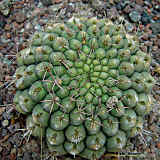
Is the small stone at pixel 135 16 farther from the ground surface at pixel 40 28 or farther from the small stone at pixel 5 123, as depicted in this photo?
the small stone at pixel 5 123

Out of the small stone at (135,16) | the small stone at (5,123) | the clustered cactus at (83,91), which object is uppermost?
the small stone at (135,16)

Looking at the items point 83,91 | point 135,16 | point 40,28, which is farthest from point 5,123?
point 135,16

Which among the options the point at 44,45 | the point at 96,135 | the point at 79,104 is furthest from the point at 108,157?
the point at 44,45

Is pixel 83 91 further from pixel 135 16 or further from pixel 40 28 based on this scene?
pixel 135 16

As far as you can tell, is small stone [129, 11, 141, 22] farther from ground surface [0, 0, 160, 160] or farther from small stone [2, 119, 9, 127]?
small stone [2, 119, 9, 127]

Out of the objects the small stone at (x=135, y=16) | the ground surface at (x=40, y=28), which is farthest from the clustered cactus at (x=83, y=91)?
the small stone at (x=135, y=16)

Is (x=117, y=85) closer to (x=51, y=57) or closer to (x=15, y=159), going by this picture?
(x=51, y=57)

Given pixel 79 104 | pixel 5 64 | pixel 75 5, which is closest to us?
pixel 79 104
